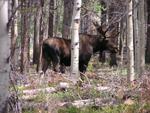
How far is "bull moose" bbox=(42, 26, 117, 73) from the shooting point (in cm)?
1477

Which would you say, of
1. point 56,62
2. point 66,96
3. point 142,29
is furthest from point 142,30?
point 66,96

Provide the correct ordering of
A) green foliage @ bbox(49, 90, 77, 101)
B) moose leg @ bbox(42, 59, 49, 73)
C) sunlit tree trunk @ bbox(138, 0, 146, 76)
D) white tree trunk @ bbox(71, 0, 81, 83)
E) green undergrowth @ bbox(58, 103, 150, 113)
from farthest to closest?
moose leg @ bbox(42, 59, 49, 73) < sunlit tree trunk @ bbox(138, 0, 146, 76) < white tree trunk @ bbox(71, 0, 81, 83) < green foliage @ bbox(49, 90, 77, 101) < green undergrowth @ bbox(58, 103, 150, 113)

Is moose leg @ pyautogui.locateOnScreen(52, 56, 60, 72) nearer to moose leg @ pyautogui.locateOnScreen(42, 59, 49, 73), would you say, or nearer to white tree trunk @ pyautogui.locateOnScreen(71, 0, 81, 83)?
moose leg @ pyautogui.locateOnScreen(42, 59, 49, 73)

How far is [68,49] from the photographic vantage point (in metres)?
15.0

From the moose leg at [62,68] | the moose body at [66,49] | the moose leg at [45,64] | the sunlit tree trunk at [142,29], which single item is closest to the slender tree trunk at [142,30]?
the sunlit tree trunk at [142,29]

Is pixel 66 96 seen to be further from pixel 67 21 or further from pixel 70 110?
pixel 67 21

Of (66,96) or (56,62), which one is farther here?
(56,62)

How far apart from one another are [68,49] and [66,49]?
0.25ft

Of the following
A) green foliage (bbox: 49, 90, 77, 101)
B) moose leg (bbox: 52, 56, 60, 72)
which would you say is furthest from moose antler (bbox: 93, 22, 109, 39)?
green foliage (bbox: 49, 90, 77, 101)

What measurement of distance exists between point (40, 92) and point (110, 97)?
4.69 ft

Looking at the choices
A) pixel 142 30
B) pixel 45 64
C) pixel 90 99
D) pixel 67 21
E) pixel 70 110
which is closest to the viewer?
pixel 70 110

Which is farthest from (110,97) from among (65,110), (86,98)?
(65,110)

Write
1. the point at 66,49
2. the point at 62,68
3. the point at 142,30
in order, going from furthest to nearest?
the point at 62,68
the point at 66,49
the point at 142,30

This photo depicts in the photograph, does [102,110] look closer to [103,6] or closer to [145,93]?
[145,93]
